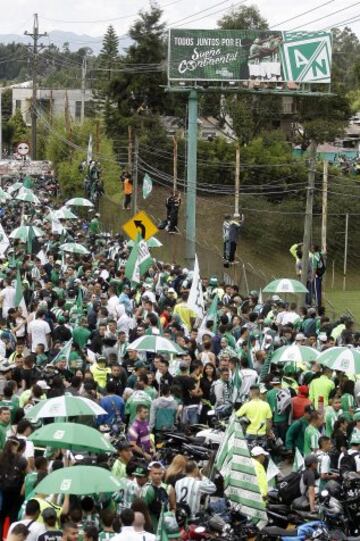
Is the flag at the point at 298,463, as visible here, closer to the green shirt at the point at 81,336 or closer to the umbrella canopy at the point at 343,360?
the umbrella canopy at the point at 343,360

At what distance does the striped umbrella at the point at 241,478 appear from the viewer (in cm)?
1327

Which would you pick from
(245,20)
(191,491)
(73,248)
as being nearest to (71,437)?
(191,491)

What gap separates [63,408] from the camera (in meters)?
14.4

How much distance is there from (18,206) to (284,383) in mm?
32574

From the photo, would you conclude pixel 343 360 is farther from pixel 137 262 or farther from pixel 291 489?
pixel 137 262

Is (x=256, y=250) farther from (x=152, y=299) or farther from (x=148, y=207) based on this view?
(x=152, y=299)

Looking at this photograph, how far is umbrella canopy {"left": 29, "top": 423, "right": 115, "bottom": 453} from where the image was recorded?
1315 cm

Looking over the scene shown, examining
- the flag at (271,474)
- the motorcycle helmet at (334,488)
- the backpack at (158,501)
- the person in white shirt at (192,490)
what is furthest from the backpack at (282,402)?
the backpack at (158,501)

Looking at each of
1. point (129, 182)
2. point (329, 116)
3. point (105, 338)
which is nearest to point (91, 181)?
point (129, 182)

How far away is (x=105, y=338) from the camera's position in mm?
20828

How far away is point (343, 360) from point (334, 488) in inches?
170

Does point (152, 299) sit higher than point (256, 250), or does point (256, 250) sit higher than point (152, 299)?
point (152, 299)

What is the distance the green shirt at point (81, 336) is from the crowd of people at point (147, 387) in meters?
0.03

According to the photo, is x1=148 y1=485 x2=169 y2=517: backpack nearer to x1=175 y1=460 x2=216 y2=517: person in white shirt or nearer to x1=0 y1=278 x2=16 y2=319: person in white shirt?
x1=175 y1=460 x2=216 y2=517: person in white shirt
